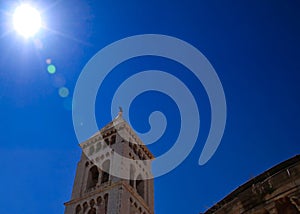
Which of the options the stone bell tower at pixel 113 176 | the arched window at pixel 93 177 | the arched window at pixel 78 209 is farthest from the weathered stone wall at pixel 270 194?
the arched window at pixel 93 177

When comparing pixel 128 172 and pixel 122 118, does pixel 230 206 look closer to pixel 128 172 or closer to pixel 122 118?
pixel 128 172

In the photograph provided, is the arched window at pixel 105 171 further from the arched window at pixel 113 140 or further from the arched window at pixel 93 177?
the arched window at pixel 113 140

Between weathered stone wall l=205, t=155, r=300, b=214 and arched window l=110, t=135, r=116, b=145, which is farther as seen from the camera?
arched window l=110, t=135, r=116, b=145

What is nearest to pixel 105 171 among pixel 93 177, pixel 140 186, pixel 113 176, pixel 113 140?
pixel 93 177

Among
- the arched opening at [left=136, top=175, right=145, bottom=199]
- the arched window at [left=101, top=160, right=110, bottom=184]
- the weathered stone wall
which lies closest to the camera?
the weathered stone wall

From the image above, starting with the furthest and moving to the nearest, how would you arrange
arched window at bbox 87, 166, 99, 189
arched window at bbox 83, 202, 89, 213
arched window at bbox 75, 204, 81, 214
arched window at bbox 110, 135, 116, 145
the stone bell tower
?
arched window at bbox 110, 135, 116, 145
arched window at bbox 87, 166, 99, 189
arched window at bbox 75, 204, 81, 214
arched window at bbox 83, 202, 89, 213
the stone bell tower

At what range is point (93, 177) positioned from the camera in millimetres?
36062

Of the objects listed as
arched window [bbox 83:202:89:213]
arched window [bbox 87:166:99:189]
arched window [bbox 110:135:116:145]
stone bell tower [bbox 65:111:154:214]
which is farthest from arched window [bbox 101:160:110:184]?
arched window [bbox 83:202:89:213]

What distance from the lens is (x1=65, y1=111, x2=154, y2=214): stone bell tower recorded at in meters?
30.2

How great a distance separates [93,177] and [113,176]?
513cm

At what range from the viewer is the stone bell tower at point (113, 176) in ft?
98.9

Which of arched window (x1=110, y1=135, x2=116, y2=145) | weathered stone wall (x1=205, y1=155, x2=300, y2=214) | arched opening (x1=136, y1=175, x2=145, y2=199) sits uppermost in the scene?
arched window (x1=110, y1=135, x2=116, y2=145)

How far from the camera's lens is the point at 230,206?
32.8ft

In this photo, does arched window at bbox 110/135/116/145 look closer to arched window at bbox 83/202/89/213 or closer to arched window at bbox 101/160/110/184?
arched window at bbox 101/160/110/184
